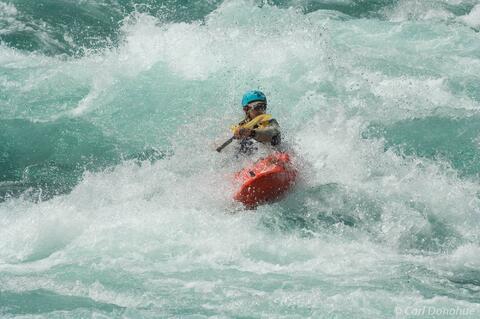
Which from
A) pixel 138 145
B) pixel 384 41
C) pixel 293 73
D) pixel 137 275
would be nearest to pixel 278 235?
pixel 137 275

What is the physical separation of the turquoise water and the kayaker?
29 centimetres

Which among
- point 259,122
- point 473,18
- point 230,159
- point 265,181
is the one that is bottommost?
point 230,159

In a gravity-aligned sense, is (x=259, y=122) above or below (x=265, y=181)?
above

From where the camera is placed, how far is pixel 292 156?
746 centimetres

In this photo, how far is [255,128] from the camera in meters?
7.30

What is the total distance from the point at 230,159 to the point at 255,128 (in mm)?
680

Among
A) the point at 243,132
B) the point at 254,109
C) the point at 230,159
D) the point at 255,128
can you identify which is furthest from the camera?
the point at 230,159

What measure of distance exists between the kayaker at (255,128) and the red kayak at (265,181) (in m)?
0.25

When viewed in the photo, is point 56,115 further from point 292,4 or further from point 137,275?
point 292,4

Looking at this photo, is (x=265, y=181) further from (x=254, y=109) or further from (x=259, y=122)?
(x=254, y=109)

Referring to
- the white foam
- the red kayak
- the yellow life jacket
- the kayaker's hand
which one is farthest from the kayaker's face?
the white foam

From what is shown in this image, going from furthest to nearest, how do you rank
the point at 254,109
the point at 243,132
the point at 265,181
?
the point at 254,109, the point at 243,132, the point at 265,181

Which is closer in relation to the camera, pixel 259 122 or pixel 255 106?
pixel 259 122

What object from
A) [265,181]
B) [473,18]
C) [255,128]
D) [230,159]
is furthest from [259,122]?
[473,18]
